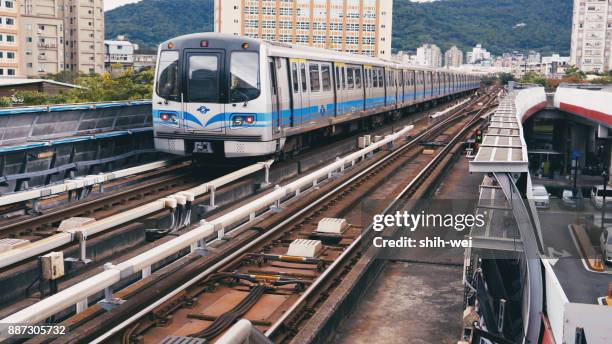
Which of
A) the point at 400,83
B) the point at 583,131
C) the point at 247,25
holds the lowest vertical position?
the point at 583,131

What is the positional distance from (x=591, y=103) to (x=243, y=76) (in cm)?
1845

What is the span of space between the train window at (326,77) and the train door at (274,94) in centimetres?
354

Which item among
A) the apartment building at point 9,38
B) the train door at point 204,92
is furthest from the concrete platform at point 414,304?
the apartment building at point 9,38

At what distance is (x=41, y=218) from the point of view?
10008 millimetres

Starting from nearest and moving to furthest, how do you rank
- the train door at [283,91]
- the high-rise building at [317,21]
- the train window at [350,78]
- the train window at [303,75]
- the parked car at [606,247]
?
1. the parked car at [606,247]
2. the train door at [283,91]
3. the train window at [303,75]
4. the train window at [350,78]
5. the high-rise building at [317,21]

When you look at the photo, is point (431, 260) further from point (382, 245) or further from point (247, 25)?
point (247, 25)

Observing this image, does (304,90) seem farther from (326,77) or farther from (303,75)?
(326,77)

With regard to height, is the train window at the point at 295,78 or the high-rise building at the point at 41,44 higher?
the high-rise building at the point at 41,44

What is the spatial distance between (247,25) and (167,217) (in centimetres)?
9654

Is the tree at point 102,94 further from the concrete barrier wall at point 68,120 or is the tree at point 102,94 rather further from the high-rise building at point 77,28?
the high-rise building at point 77,28

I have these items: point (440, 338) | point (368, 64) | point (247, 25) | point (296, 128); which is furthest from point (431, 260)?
point (247, 25)

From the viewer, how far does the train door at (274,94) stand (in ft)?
45.1

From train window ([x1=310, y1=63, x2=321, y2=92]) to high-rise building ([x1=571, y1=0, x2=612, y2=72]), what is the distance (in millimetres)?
112908

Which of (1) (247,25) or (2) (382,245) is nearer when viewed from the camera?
(2) (382,245)
